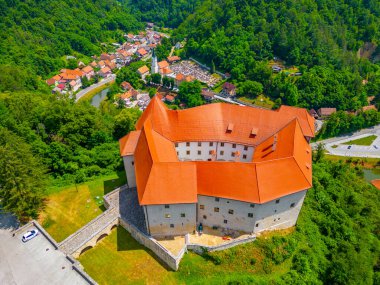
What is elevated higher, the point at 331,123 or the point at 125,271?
the point at 125,271

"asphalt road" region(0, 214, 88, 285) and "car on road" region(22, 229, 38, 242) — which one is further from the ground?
"car on road" region(22, 229, 38, 242)

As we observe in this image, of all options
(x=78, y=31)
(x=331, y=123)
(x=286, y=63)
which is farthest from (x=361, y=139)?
(x=78, y=31)

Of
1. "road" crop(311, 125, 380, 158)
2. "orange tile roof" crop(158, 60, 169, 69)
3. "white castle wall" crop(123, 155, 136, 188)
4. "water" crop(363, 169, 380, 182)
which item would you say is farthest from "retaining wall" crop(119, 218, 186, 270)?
"orange tile roof" crop(158, 60, 169, 69)

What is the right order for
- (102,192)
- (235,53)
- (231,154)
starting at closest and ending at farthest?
(102,192) → (231,154) → (235,53)

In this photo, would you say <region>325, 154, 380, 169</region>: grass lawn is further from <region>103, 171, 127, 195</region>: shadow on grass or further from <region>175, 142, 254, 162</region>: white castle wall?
<region>103, 171, 127, 195</region>: shadow on grass

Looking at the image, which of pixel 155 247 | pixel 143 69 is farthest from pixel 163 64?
pixel 155 247

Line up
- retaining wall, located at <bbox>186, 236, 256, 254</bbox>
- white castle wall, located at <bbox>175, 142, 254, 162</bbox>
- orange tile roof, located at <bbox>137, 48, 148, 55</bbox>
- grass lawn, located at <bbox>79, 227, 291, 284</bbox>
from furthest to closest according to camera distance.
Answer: orange tile roof, located at <bbox>137, 48, 148, 55</bbox>, white castle wall, located at <bbox>175, 142, 254, 162</bbox>, retaining wall, located at <bbox>186, 236, 256, 254</bbox>, grass lawn, located at <bbox>79, 227, 291, 284</bbox>

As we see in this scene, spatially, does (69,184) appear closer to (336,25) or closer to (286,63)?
(286,63)
